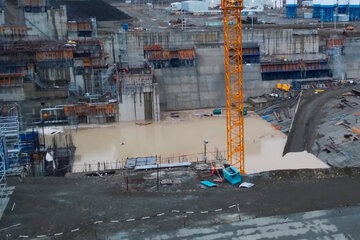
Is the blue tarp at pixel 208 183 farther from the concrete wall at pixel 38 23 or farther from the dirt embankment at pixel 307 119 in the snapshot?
the concrete wall at pixel 38 23

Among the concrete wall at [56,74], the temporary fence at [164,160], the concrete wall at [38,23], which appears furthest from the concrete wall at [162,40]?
the temporary fence at [164,160]

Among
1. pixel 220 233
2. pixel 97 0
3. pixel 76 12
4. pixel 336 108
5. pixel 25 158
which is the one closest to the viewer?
pixel 220 233

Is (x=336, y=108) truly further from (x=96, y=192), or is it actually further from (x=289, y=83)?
(x=96, y=192)

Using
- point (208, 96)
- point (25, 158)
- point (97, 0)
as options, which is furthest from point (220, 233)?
point (97, 0)

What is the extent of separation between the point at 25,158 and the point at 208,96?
1857 cm

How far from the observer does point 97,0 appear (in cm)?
7356

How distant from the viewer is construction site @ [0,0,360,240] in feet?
42.7

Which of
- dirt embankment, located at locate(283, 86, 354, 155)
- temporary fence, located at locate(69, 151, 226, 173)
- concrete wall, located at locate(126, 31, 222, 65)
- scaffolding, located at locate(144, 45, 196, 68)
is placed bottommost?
temporary fence, located at locate(69, 151, 226, 173)

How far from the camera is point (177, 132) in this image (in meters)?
29.8

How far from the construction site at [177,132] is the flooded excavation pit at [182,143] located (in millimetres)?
120

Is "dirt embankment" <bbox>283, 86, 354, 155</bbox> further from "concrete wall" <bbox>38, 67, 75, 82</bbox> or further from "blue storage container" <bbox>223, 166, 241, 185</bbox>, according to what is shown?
"concrete wall" <bbox>38, 67, 75, 82</bbox>

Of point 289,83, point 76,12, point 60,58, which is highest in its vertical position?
point 76,12

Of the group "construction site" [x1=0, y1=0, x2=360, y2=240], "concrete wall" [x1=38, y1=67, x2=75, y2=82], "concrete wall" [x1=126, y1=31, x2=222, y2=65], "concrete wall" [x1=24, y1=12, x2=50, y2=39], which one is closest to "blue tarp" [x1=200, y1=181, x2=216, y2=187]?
"construction site" [x1=0, y1=0, x2=360, y2=240]

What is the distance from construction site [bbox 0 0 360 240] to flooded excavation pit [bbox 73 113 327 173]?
120mm
